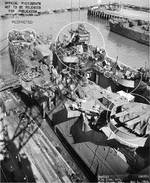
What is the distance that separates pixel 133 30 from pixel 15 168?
4279cm

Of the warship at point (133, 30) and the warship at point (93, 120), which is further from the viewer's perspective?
the warship at point (133, 30)

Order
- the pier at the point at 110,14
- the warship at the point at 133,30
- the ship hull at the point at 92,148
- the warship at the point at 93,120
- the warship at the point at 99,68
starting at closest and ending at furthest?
1. the ship hull at the point at 92,148
2. the warship at the point at 93,120
3. the warship at the point at 99,68
4. the warship at the point at 133,30
5. the pier at the point at 110,14

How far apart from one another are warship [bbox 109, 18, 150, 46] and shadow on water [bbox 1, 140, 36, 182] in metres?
39.2

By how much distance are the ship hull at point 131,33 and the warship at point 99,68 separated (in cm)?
2009

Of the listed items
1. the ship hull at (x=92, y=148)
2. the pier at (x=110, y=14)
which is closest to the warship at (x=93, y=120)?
the ship hull at (x=92, y=148)

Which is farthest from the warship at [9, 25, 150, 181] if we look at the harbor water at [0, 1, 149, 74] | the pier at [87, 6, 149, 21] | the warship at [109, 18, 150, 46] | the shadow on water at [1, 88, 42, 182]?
the pier at [87, 6, 149, 21]

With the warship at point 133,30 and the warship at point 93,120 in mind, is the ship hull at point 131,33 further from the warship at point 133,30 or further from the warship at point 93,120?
the warship at point 93,120

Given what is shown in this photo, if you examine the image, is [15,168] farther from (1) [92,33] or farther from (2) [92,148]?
(1) [92,33]

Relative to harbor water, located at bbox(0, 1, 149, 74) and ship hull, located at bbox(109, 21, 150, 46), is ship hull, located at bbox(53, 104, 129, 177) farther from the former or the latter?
ship hull, located at bbox(109, 21, 150, 46)

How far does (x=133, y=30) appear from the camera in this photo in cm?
4806

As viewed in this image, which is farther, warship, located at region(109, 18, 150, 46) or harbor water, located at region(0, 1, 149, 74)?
warship, located at region(109, 18, 150, 46)

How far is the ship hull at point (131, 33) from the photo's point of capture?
1801 inches

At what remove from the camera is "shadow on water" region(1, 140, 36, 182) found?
1319 centimetres

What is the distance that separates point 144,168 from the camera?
14.3 m
